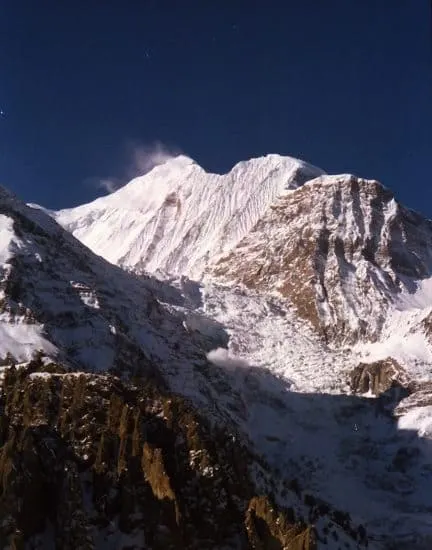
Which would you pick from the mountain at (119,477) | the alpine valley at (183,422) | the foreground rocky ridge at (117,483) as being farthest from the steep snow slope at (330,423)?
the foreground rocky ridge at (117,483)

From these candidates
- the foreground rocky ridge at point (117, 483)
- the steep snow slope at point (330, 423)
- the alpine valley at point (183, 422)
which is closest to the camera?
the foreground rocky ridge at point (117, 483)

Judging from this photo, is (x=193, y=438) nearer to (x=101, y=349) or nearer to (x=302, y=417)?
(x=101, y=349)

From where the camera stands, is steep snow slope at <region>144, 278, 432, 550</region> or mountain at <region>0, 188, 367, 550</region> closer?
mountain at <region>0, 188, 367, 550</region>

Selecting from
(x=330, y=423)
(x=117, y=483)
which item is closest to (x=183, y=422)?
(x=117, y=483)

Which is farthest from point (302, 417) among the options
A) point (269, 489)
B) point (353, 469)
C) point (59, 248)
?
point (269, 489)

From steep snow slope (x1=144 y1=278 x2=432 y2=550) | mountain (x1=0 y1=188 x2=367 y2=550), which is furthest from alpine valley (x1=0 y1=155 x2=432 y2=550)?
steep snow slope (x1=144 y1=278 x2=432 y2=550)

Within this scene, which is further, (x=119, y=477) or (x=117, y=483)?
(x=119, y=477)

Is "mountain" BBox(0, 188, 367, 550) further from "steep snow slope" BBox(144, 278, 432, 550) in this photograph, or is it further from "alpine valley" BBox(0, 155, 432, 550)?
"steep snow slope" BBox(144, 278, 432, 550)

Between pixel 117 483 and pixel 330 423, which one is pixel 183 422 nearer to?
pixel 117 483

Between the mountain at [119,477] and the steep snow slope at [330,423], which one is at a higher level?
the steep snow slope at [330,423]

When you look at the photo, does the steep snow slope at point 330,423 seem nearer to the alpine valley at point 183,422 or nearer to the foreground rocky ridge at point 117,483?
the alpine valley at point 183,422

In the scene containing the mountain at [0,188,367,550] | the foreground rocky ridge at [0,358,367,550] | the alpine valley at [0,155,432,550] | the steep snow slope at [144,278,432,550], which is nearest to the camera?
the foreground rocky ridge at [0,358,367,550]

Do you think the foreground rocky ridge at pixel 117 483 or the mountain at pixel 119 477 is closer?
the foreground rocky ridge at pixel 117 483

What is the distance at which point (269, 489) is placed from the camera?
76188 mm
